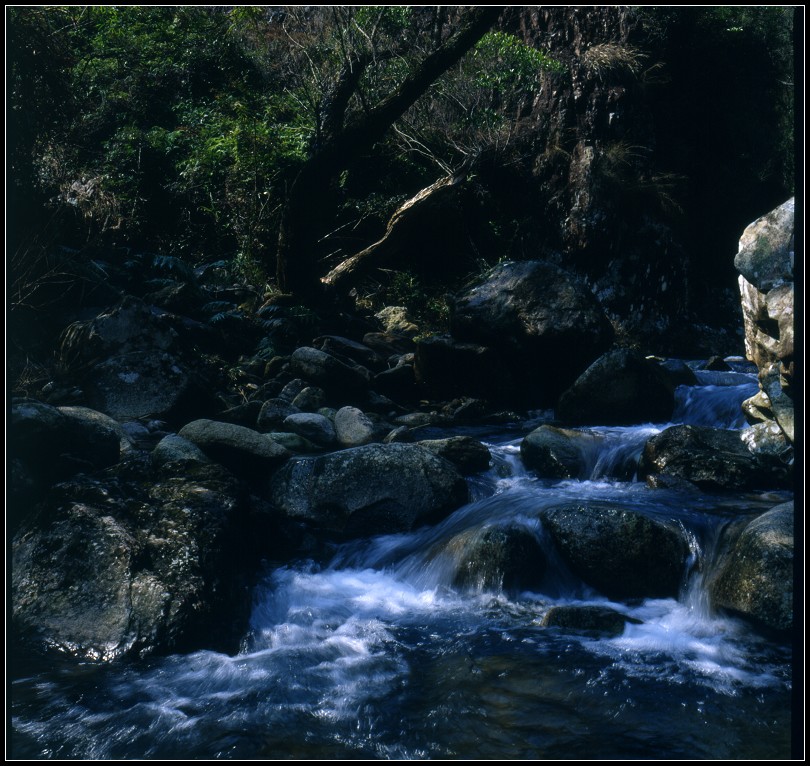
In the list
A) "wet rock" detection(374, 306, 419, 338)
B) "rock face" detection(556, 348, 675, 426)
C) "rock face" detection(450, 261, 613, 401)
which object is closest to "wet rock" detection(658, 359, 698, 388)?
"rock face" detection(556, 348, 675, 426)

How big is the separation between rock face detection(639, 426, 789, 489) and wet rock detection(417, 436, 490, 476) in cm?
156

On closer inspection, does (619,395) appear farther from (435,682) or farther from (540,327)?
(435,682)

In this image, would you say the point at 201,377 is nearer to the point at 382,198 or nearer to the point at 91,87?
the point at 382,198

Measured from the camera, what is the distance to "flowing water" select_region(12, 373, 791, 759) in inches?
140

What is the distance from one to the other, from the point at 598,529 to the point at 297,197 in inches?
338

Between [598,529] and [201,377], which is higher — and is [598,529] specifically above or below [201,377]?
below

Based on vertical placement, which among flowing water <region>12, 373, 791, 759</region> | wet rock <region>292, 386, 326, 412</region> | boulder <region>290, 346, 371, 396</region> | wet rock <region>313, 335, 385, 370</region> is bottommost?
flowing water <region>12, 373, 791, 759</region>

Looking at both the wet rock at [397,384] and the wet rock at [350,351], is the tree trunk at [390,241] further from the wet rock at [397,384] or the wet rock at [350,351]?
the wet rock at [397,384]

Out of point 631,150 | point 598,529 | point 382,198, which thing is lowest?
point 598,529

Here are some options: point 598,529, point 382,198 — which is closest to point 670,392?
point 598,529

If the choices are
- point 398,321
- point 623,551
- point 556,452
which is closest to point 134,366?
point 556,452

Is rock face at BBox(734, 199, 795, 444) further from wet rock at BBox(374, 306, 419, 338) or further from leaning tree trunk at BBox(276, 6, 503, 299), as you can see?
wet rock at BBox(374, 306, 419, 338)

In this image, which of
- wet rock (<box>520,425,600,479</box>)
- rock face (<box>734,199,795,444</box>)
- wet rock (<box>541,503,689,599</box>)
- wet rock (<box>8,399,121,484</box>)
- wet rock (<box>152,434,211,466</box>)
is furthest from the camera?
wet rock (<box>520,425,600,479</box>)

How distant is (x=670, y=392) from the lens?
9789mm
